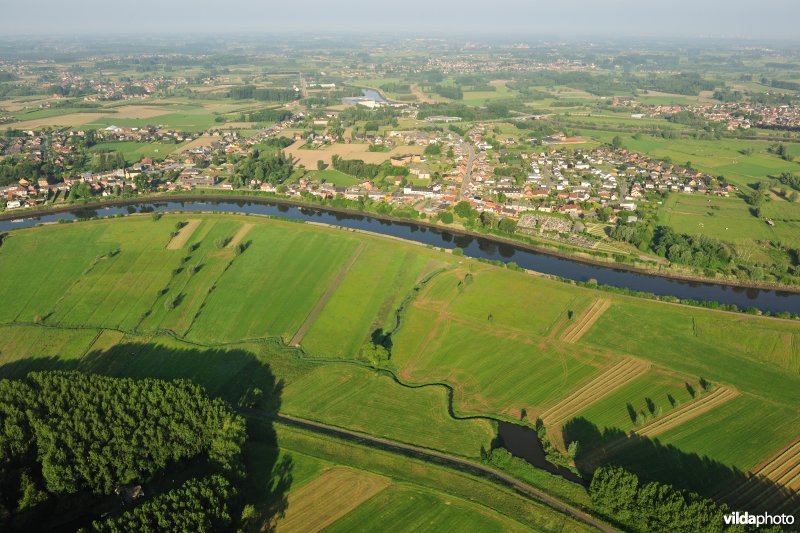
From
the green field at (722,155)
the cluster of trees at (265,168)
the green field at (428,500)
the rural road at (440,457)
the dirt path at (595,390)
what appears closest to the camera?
the green field at (428,500)

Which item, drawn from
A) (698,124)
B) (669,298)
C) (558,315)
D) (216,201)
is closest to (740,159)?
(698,124)

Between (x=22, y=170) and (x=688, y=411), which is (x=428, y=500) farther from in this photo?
(x=22, y=170)

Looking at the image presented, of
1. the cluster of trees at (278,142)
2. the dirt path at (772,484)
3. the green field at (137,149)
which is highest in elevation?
the cluster of trees at (278,142)

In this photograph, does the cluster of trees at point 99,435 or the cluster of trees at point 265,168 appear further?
the cluster of trees at point 265,168

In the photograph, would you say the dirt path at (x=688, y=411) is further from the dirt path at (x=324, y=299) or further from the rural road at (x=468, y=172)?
the rural road at (x=468, y=172)

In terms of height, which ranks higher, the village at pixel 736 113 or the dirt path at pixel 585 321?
the village at pixel 736 113

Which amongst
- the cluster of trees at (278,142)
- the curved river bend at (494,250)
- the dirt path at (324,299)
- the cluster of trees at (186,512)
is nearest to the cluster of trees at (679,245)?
the curved river bend at (494,250)
